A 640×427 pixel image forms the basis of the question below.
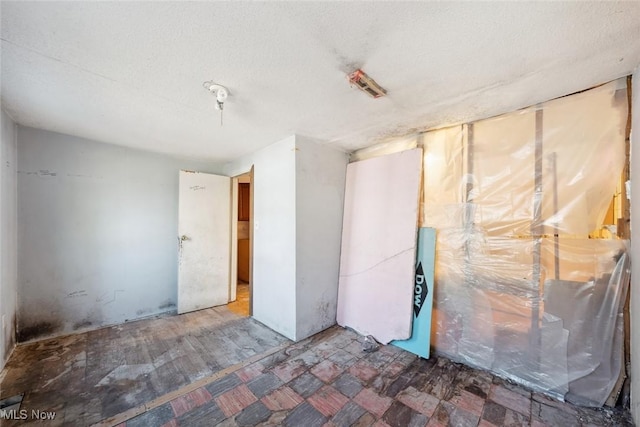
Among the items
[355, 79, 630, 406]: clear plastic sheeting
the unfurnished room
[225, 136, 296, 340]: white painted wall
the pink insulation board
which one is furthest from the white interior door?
[355, 79, 630, 406]: clear plastic sheeting

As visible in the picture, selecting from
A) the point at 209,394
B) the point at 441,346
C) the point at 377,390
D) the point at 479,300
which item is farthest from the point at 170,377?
the point at 479,300

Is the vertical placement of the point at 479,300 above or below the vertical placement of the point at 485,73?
below

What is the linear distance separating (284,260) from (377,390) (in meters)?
1.46

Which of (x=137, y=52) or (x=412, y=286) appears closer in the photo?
(x=137, y=52)

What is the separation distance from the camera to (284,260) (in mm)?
2699

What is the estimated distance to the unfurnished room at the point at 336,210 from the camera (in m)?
1.24

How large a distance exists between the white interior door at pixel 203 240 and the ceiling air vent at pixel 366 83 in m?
2.76

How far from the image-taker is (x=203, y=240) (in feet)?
11.6

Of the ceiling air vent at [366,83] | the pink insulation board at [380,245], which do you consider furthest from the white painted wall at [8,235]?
the pink insulation board at [380,245]

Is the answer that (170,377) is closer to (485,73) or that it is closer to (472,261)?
(472,261)

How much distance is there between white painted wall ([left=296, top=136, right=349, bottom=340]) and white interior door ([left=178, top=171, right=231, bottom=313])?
170 cm

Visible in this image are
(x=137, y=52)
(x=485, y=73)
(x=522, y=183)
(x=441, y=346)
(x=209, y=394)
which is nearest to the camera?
(x=137, y=52)

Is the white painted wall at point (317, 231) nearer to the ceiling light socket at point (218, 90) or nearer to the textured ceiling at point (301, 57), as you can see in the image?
the textured ceiling at point (301, 57)

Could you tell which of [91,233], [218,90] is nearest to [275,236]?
[218,90]
